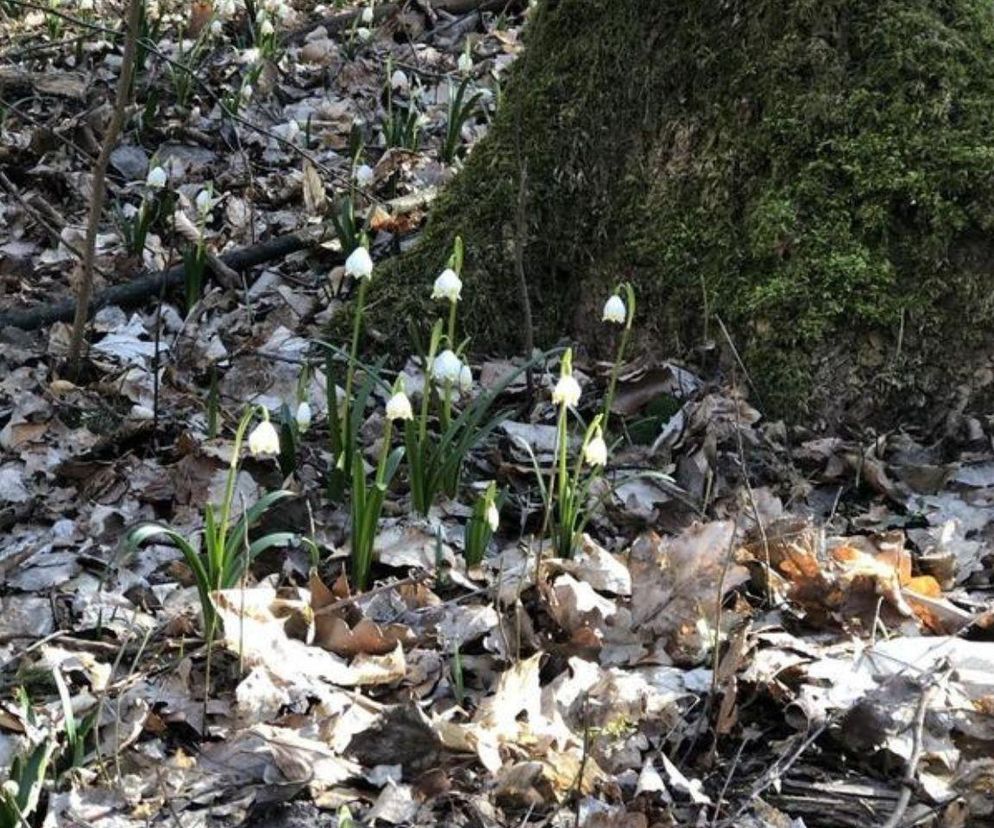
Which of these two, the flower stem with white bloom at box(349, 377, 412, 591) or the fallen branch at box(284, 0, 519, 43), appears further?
the fallen branch at box(284, 0, 519, 43)

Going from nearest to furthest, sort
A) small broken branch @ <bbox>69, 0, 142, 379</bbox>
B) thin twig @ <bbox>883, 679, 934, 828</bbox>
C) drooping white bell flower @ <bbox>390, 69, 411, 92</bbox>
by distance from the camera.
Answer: thin twig @ <bbox>883, 679, 934, 828</bbox> < small broken branch @ <bbox>69, 0, 142, 379</bbox> < drooping white bell flower @ <bbox>390, 69, 411, 92</bbox>

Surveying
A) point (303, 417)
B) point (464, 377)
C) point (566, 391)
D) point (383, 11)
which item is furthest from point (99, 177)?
point (383, 11)

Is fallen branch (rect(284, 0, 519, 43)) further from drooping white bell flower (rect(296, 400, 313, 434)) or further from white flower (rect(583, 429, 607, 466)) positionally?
white flower (rect(583, 429, 607, 466))

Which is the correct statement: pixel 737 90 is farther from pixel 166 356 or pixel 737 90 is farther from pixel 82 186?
pixel 82 186

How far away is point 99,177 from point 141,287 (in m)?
0.73

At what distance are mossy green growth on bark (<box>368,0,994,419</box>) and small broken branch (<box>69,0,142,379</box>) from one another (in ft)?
2.82

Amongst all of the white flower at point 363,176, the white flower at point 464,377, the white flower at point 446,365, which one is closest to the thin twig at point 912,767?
the white flower at point 446,365

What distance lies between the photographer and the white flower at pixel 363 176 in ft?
16.1

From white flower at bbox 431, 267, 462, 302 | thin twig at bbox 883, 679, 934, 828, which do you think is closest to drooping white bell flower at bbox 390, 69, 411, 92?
white flower at bbox 431, 267, 462, 302

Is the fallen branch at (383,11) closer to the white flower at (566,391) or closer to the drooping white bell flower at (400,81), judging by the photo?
the drooping white bell flower at (400,81)

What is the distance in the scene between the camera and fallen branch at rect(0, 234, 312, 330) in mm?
4259

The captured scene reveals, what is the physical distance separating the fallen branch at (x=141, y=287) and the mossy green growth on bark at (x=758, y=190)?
33.5 inches

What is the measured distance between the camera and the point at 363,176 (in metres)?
4.93

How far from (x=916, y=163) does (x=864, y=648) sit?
154 centimetres
